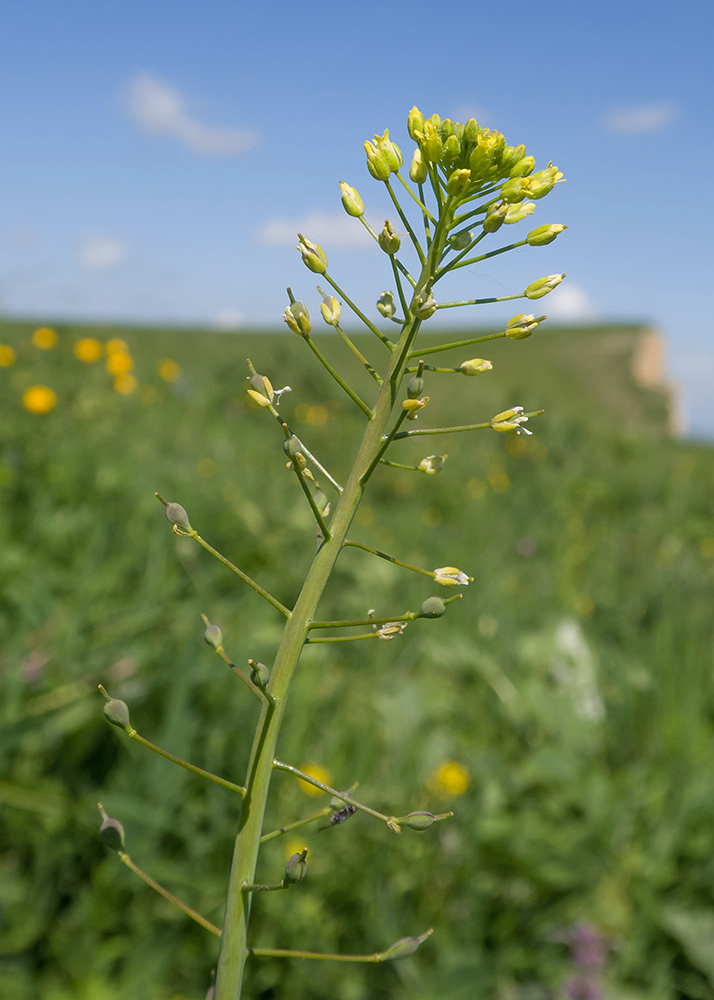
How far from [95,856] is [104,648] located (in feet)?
2.43

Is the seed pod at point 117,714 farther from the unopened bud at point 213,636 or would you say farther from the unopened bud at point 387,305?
the unopened bud at point 387,305

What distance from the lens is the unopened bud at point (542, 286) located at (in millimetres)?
985

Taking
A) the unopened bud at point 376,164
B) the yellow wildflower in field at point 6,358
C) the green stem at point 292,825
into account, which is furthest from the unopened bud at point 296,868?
the yellow wildflower in field at point 6,358

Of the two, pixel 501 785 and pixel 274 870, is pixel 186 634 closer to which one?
pixel 274 870

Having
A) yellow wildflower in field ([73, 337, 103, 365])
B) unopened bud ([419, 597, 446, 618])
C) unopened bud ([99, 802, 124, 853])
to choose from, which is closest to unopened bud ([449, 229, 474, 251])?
unopened bud ([419, 597, 446, 618])

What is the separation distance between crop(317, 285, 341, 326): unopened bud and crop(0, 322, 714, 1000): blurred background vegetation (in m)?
2.00

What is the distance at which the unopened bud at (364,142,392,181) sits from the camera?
3.35ft

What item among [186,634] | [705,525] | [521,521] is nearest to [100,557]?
[186,634]

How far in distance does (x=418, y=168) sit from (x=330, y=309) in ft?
0.81

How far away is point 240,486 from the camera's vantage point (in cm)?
506

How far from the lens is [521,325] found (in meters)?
0.98

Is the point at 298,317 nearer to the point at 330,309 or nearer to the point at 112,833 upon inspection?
the point at 330,309

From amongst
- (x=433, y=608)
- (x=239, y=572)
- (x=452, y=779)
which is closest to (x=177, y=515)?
(x=239, y=572)

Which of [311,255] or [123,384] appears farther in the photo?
[123,384]
